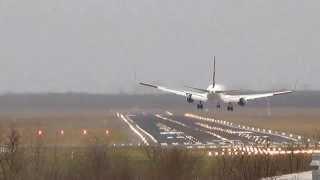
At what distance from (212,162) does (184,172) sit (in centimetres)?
882

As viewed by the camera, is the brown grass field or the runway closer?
the runway

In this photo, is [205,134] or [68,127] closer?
[205,134]

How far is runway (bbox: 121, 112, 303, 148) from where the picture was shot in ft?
313

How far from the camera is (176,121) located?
14112 cm

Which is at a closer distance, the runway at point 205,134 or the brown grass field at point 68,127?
the runway at point 205,134

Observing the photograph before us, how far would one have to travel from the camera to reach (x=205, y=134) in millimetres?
111312

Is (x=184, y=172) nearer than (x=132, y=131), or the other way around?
(x=184, y=172)

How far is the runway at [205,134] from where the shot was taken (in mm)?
95375

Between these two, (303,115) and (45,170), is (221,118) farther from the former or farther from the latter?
(45,170)

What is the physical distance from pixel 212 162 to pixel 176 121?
6305 cm

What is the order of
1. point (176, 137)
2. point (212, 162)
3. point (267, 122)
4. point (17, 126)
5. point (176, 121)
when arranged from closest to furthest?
point (212, 162), point (176, 137), point (17, 126), point (267, 122), point (176, 121)

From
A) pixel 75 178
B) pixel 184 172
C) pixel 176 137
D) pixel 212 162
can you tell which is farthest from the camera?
pixel 176 137

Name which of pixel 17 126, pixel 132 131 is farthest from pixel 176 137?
pixel 17 126

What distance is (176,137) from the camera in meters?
103
